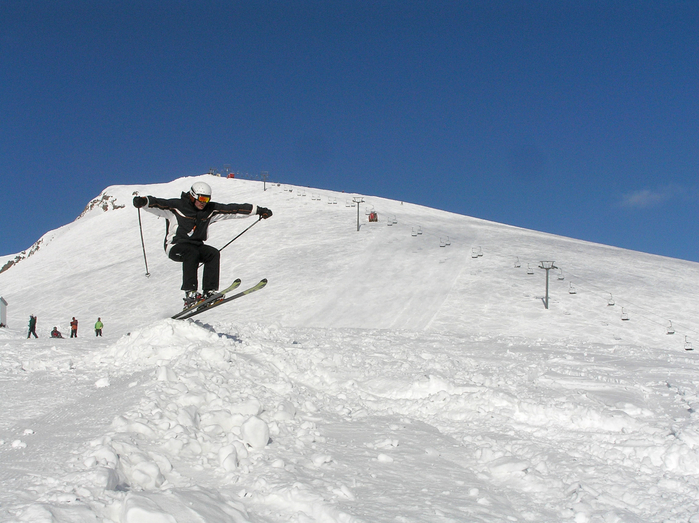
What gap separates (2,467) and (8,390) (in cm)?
268

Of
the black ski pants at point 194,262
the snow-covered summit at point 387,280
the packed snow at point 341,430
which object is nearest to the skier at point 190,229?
the black ski pants at point 194,262

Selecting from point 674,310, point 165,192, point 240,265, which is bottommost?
point 674,310

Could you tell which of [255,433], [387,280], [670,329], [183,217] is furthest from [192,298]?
[387,280]


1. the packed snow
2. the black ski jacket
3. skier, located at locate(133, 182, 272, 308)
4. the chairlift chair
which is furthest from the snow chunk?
the chairlift chair

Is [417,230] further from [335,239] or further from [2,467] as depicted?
[2,467]

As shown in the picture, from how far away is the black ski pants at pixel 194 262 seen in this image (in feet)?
28.1

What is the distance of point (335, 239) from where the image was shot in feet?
143

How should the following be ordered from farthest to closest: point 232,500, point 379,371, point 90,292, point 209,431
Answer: point 90,292
point 379,371
point 209,431
point 232,500

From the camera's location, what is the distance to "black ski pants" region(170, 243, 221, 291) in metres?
8.56

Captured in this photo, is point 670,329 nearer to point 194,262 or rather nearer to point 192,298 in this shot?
point 192,298

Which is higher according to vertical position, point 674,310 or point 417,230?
point 417,230

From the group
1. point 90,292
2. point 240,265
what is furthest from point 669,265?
point 90,292

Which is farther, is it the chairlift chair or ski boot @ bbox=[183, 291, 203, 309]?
the chairlift chair

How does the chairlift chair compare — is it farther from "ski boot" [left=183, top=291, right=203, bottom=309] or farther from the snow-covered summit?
"ski boot" [left=183, top=291, right=203, bottom=309]
